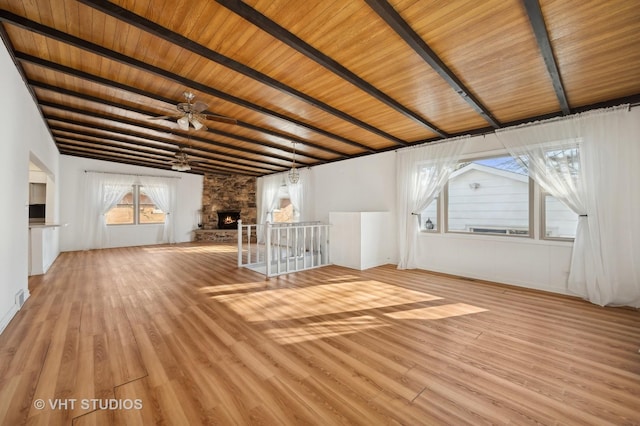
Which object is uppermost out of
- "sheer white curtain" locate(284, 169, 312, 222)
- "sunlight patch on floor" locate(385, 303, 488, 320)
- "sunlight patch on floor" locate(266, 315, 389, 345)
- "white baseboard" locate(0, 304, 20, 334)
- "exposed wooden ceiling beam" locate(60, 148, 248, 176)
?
"exposed wooden ceiling beam" locate(60, 148, 248, 176)

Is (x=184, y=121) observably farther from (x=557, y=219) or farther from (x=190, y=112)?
(x=557, y=219)

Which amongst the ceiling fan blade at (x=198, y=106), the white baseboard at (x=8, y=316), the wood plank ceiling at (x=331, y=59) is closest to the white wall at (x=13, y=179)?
the white baseboard at (x=8, y=316)

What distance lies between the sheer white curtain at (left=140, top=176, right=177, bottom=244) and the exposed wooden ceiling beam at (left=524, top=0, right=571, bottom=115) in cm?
994

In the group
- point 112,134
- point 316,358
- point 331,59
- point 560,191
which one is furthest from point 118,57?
point 560,191

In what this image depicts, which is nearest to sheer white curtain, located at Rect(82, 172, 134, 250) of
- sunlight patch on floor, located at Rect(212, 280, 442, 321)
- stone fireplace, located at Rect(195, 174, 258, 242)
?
stone fireplace, located at Rect(195, 174, 258, 242)

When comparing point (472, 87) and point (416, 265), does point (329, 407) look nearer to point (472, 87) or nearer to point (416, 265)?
point (472, 87)

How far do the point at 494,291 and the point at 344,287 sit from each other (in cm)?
232

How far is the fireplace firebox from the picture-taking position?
1020 centimetres

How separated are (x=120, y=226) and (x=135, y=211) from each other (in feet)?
2.11

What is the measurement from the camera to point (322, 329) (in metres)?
2.65

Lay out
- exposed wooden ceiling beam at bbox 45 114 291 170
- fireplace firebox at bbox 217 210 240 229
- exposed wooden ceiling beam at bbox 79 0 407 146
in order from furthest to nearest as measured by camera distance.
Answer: fireplace firebox at bbox 217 210 240 229, exposed wooden ceiling beam at bbox 45 114 291 170, exposed wooden ceiling beam at bbox 79 0 407 146

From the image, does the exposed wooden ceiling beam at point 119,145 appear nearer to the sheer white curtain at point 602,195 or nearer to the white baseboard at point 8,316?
the white baseboard at point 8,316

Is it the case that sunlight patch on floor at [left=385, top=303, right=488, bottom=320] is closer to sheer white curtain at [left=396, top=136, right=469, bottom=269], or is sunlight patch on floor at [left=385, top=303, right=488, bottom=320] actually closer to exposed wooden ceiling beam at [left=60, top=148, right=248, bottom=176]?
sheer white curtain at [left=396, top=136, right=469, bottom=269]

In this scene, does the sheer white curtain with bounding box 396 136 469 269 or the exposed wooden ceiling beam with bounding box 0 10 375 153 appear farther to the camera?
the sheer white curtain with bounding box 396 136 469 269
